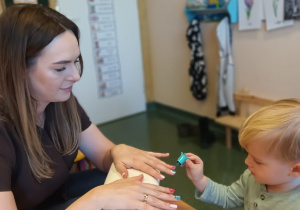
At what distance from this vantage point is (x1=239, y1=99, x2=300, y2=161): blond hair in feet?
2.52

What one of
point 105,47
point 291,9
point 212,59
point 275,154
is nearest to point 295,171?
point 275,154

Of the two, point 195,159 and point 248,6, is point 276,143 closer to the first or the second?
point 195,159

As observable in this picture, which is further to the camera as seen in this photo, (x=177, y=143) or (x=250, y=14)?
(x=177, y=143)

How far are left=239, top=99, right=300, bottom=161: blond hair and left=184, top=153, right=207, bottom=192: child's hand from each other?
195 millimetres

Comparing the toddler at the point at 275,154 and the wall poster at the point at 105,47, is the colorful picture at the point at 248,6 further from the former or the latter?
the toddler at the point at 275,154

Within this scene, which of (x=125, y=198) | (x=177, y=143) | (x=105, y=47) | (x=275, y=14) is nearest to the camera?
(x=125, y=198)

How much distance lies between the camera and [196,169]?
951 mm

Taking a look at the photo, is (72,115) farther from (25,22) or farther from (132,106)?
(132,106)

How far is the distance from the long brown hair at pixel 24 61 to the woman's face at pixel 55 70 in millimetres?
18

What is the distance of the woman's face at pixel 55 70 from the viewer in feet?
2.93

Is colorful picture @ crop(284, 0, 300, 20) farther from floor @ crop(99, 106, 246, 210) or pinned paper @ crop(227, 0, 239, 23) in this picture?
floor @ crop(99, 106, 246, 210)

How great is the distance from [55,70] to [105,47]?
2340mm

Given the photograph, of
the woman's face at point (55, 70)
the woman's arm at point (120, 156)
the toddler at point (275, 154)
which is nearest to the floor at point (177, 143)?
the woman's arm at point (120, 156)

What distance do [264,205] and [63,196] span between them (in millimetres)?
721
